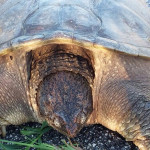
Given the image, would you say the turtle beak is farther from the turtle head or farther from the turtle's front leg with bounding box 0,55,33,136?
the turtle's front leg with bounding box 0,55,33,136

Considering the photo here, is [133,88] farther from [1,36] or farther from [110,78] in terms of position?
[1,36]

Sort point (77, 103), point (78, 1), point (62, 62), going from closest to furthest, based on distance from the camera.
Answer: point (77, 103) < point (62, 62) < point (78, 1)

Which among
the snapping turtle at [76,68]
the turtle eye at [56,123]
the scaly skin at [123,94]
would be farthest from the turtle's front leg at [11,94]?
the scaly skin at [123,94]

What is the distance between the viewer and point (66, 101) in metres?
1.87

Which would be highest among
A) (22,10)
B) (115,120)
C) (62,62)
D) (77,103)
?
(22,10)

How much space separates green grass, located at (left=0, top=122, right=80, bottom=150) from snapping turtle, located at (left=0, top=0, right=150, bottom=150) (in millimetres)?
62

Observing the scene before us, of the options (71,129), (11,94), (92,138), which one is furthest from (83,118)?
(11,94)

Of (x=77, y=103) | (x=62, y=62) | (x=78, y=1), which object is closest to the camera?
(x=77, y=103)

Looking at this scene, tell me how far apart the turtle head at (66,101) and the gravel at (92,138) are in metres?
0.17

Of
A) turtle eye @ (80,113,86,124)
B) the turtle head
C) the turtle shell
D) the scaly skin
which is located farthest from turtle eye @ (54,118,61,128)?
the turtle shell

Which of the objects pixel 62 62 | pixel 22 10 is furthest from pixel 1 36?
pixel 62 62

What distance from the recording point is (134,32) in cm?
211

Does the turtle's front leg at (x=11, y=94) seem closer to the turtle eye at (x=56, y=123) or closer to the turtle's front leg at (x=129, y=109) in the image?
the turtle eye at (x=56, y=123)

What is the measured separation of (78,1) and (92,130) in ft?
2.53
